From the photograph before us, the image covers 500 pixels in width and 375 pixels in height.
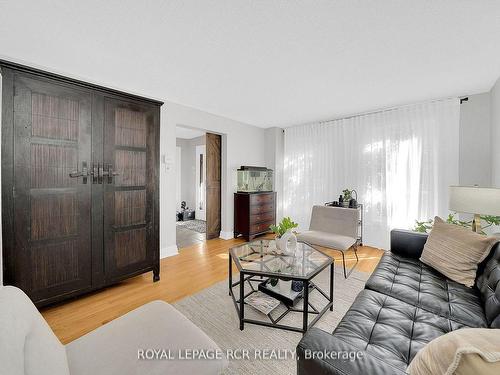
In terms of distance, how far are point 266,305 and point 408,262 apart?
1420mm

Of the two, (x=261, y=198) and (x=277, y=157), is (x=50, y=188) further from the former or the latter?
(x=277, y=157)

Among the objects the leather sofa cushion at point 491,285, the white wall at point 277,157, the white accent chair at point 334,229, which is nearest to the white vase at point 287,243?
the white accent chair at point 334,229

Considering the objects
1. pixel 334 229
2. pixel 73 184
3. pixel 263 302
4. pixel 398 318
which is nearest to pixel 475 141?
pixel 334 229

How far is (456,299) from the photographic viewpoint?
60.5 inches

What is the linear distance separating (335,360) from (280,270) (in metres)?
1.07

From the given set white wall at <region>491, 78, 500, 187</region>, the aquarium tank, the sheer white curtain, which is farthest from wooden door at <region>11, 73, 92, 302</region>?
white wall at <region>491, 78, 500, 187</region>

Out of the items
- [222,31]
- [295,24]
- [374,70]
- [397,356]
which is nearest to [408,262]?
[397,356]

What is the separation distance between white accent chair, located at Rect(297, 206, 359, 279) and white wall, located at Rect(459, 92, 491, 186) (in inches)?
66.7

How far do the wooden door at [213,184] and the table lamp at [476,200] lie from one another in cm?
375

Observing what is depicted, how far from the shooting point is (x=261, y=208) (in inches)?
187

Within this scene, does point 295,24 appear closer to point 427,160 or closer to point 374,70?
point 374,70

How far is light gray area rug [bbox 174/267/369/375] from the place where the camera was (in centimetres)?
155

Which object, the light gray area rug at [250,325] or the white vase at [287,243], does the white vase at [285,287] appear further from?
the white vase at [287,243]

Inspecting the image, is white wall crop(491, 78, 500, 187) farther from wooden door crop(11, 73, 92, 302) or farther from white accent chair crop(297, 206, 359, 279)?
wooden door crop(11, 73, 92, 302)
